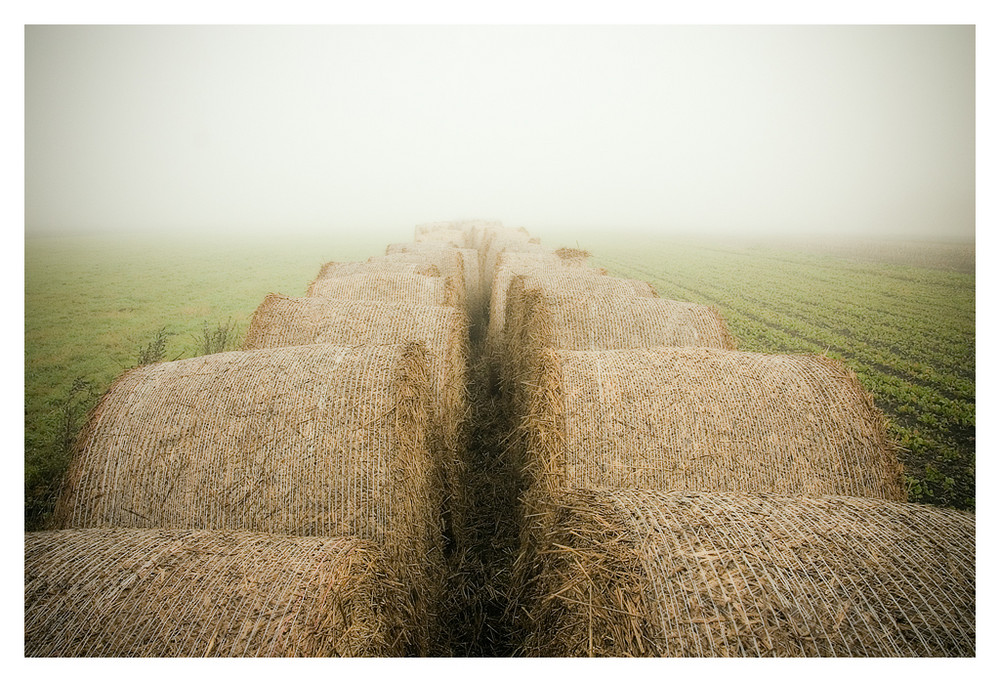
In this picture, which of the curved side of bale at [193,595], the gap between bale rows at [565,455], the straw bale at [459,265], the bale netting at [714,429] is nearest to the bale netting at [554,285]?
the straw bale at [459,265]

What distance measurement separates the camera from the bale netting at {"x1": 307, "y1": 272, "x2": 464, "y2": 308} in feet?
16.6

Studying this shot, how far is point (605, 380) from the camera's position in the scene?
267 centimetres

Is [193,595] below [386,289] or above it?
below

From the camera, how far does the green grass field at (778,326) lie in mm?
3533

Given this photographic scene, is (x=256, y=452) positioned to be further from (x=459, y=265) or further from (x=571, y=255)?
(x=571, y=255)

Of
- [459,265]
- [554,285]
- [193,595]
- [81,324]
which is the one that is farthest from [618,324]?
[81,324]

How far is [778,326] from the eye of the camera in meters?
8.23

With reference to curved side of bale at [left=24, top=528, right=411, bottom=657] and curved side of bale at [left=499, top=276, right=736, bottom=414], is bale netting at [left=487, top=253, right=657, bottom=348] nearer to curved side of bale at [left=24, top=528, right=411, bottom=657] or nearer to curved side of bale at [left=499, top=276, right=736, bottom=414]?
curved side of bale at [left=499, top=276, right=736, bottom=414]

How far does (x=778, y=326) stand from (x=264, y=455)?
356 inches

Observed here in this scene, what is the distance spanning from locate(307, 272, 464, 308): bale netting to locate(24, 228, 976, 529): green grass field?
238cm

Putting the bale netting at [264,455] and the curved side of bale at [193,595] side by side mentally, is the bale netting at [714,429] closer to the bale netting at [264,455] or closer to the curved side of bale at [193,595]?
the bale netting at [264,455]

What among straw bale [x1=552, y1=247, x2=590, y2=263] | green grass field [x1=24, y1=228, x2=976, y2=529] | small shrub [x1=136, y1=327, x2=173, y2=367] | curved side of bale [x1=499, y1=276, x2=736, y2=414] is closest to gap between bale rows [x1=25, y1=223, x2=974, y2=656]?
curved side of bale [x1=499, y1=276, x2=736, y2=414]

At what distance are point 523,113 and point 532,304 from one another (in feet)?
16.5
